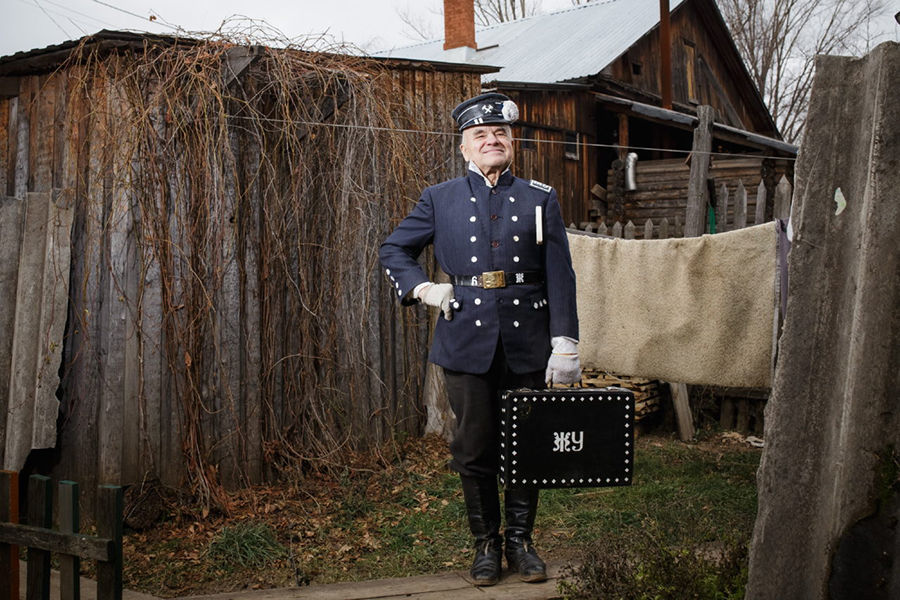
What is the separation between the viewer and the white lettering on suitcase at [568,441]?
138 inches

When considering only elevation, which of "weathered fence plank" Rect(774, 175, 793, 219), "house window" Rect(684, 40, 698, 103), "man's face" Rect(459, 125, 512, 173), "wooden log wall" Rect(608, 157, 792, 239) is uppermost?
"house window" Rect(684, 40, 698, 103)

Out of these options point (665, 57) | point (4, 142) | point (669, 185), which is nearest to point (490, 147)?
point (4, 142)

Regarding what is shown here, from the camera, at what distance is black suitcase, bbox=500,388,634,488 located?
3.47 m

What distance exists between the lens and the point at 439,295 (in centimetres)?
369

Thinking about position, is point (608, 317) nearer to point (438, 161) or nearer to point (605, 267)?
point (605, 267)

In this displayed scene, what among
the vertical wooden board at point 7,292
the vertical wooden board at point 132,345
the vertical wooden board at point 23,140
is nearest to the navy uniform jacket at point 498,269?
the vertical wooden board at point 132,345

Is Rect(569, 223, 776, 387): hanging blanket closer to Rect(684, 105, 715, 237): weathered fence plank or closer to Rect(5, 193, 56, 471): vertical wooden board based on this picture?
Rect(684, 105, 715, 237): weathered fence plank

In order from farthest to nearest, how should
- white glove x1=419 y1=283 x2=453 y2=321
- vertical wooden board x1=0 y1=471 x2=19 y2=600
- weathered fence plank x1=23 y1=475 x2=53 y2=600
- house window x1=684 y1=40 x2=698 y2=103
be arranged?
1. house window x1=684 y1=40 x2=698 y2=103
2. white glove x1=419 y1=283 x2=453 y2=321
3. vertical wooden board x1=0 y1=471 x2=19 y2=600
4. weathered fence plank x1=23 y1=475 x2=53 y2=600

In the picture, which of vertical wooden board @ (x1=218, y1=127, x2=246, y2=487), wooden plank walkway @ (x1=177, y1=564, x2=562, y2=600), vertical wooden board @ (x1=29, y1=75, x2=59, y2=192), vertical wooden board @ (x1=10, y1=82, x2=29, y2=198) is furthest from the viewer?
vertical wooden board @ (x1=10, y1=82, x2=29, y2=198)

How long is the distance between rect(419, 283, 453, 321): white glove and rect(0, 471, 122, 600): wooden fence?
1.45 meters

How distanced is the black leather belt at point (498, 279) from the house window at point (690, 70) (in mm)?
15571

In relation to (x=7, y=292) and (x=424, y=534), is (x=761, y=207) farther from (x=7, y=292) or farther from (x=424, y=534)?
(x=7, y=292)

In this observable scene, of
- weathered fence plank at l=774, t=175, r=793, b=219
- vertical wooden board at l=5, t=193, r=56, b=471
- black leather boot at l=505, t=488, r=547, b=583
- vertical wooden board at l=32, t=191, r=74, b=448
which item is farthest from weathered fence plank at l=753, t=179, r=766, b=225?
vertical wooden board at l=5, t=193, r=56, b=471

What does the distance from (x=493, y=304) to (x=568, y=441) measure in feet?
2.19
